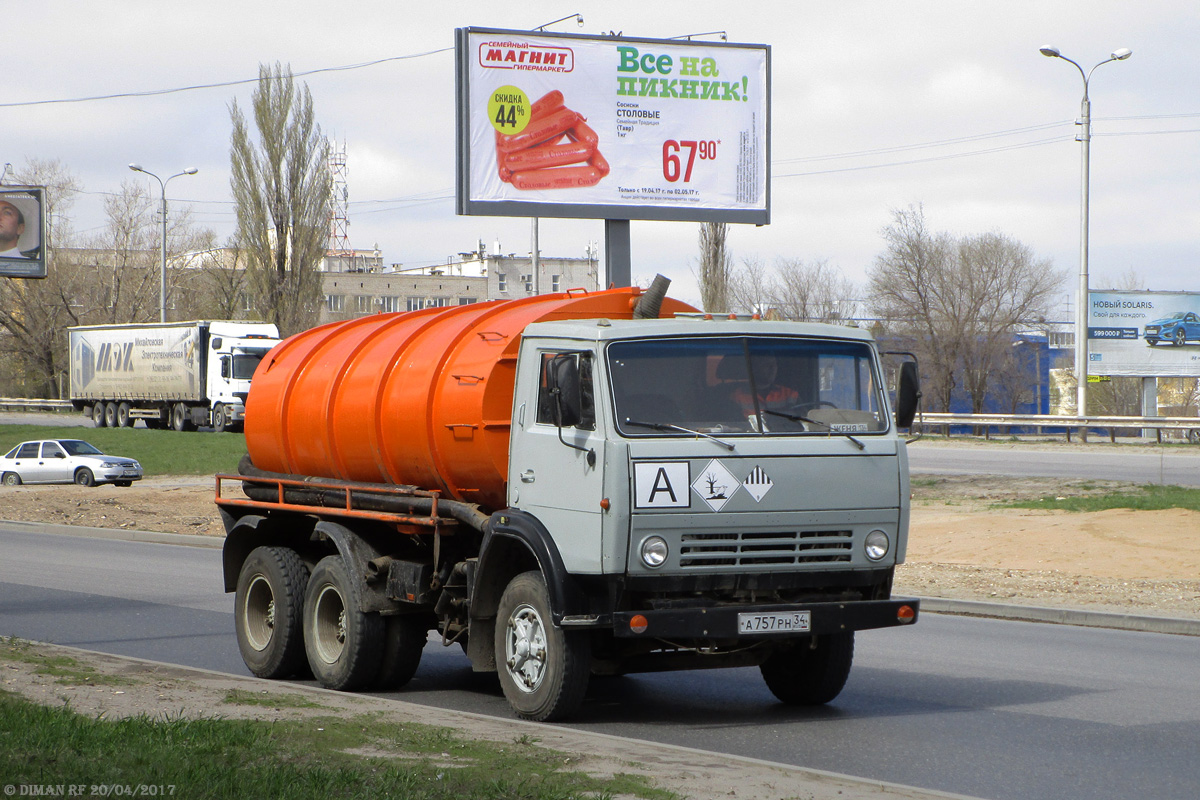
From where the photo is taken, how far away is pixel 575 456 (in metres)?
7.43

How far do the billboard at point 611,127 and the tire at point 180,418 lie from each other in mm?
34676

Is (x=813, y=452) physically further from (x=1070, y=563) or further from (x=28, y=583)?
(x=28, y=583)

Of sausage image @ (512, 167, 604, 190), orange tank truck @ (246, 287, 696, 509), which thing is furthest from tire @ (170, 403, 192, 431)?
orange tank truck @ (246, 287, 696, 509)

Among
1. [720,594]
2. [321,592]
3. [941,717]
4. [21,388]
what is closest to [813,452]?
[720,594]

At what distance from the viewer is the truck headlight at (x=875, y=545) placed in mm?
7680

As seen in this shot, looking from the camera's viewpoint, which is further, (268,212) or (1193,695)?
(268,212)

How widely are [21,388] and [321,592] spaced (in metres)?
78.4

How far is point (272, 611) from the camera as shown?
32.2ft

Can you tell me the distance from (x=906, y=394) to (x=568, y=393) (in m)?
2.01

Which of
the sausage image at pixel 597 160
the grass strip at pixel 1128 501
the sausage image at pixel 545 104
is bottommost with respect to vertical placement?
the grass strip at pixel 1128 501

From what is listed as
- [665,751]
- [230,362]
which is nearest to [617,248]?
[665,751]

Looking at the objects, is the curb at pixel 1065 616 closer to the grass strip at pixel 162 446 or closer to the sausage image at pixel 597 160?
the sausage image at pixel 597 160

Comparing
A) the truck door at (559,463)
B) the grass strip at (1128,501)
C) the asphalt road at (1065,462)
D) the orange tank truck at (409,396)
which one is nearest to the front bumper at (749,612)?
the truck door at (559,463)

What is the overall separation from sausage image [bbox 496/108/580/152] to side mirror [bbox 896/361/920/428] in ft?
49.2
